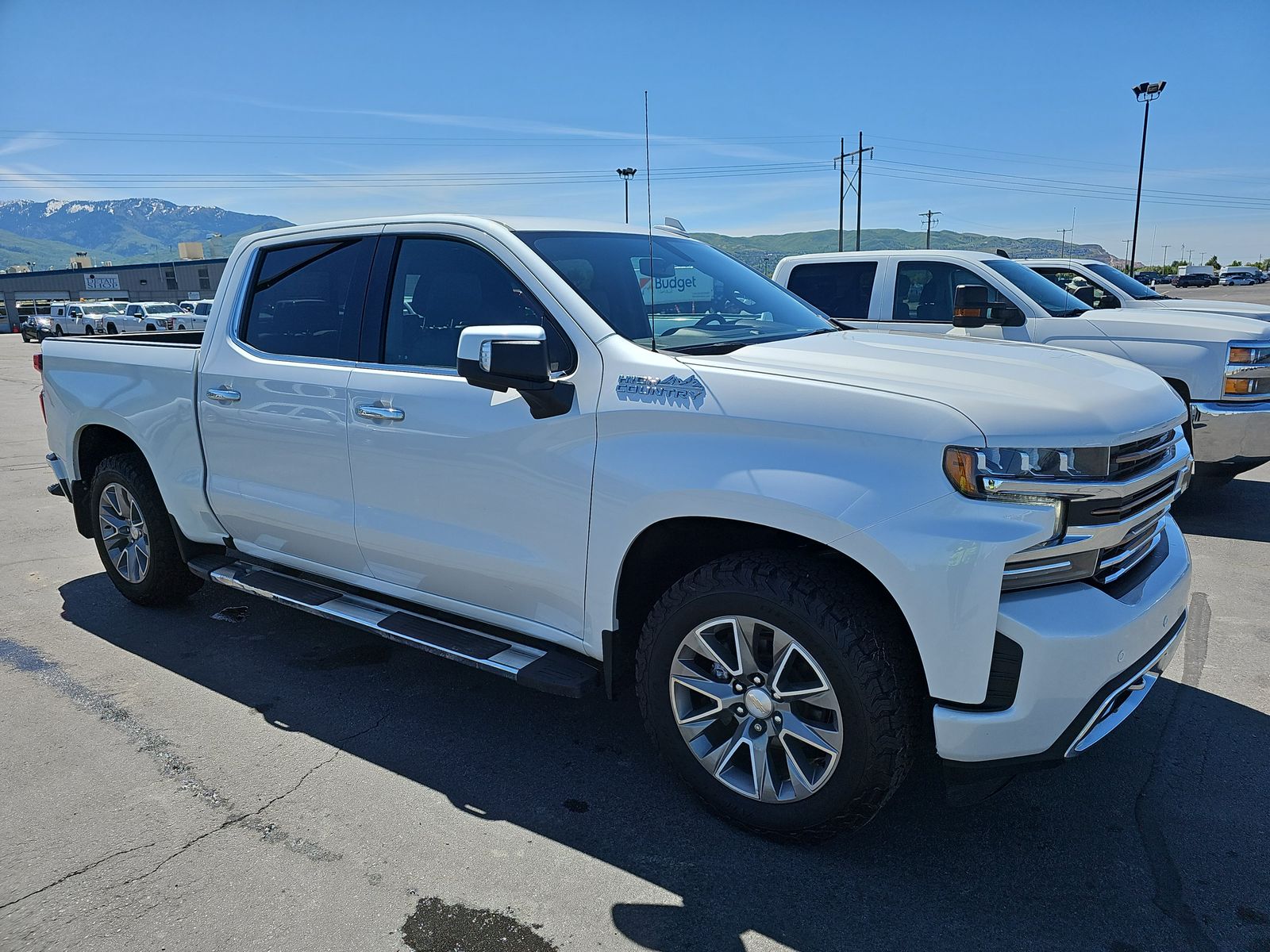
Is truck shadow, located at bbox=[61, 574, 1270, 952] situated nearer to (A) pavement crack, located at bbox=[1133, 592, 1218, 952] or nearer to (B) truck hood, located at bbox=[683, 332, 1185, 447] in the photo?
(A) pavement crack, located at bbox=[1133, 592, 1218, 952]

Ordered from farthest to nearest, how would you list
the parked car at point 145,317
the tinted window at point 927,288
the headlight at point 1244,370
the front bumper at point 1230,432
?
the parked car at point 145,317 → the tinted window at point 927,288 → the headlight at point 1244,370 → the front bumper at point 1230,432

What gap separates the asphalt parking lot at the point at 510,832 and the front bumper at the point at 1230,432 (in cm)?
268

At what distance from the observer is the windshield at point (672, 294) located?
3.16m

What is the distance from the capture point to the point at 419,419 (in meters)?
3.30

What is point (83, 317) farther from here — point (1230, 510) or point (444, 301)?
point (1230, 510)

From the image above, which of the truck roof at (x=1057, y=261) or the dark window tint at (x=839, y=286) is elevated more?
the truck roof at (x=1057, y=261)

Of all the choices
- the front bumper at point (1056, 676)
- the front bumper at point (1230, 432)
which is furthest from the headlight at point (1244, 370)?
the front bumper at point (1056, 676)

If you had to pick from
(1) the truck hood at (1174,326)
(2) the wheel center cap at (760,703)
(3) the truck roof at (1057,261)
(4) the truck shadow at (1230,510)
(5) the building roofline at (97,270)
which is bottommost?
(4) the truck shadow at (1230,510)

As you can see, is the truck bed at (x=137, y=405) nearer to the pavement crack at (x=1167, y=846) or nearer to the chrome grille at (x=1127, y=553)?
the chrome grille at (x=1127, y=553)

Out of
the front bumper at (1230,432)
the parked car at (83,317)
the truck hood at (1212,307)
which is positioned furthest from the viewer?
the parked car at (83,317)

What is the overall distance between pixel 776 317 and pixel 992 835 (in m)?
2.05

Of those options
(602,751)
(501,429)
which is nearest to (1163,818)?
(602,751)

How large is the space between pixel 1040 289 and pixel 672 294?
5.94 m

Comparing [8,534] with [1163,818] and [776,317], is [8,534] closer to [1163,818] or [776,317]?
[776,317]
